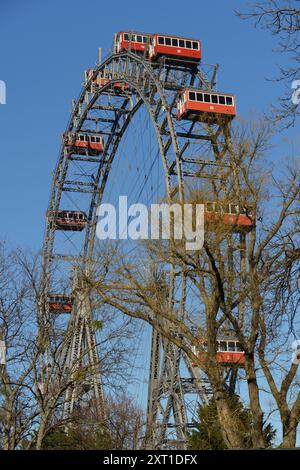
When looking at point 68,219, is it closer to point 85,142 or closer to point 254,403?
point 85,142

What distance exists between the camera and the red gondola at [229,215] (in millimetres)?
14539

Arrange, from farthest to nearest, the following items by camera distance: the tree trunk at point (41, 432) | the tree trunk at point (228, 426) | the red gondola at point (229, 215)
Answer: the tree trunk at point (41, 432)
the red gondola at point (229, 215)
the tree trunk at point (228, 426)

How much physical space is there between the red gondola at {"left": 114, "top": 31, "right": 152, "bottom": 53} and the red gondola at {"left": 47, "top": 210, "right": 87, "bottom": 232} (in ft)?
45.5

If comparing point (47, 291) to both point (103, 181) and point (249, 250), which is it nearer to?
point (249, 250)

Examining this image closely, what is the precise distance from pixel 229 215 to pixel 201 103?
22979 millimetres

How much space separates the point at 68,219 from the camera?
2142 inches

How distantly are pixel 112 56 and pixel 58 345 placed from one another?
28.7 metres

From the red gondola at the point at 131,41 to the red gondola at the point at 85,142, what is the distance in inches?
347

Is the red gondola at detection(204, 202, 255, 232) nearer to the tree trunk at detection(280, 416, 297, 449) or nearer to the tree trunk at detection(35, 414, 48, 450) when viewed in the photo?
the tree trunk at detection(280, 416, 297, 449)

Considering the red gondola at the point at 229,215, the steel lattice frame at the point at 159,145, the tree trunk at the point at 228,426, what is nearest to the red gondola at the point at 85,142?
the steel lattice frame at the point at 159,145

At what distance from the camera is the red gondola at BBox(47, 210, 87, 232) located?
54.4m

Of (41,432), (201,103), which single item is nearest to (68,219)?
Result: (201,103)

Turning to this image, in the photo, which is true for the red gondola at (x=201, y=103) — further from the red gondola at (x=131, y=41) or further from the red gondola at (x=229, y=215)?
the red gondola at (x=229, y=215)
